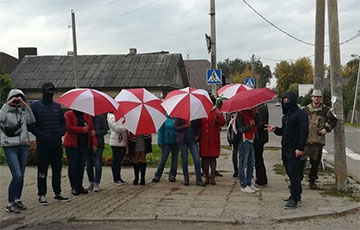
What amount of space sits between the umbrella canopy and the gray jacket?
10.9 ft

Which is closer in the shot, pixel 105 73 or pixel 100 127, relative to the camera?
pixel 100 127

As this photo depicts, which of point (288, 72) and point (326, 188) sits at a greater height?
point (288, 72)

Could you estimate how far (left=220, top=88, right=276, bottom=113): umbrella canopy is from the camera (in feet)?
25.2

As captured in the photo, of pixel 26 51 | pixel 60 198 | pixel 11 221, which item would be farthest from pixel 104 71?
pixel 11 221

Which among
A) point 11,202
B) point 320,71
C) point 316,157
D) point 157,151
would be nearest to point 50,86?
point 11,202

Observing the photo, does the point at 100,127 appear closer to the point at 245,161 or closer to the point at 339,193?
the point at 245,161

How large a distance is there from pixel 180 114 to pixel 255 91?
1.42m

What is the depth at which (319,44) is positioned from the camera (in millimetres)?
11219

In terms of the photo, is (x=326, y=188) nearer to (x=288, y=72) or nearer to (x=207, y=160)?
(x=207, y=160)

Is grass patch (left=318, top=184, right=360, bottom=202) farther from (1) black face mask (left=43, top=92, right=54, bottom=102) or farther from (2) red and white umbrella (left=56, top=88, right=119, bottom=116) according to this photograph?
(1) black face mask (left=43, top=92, right=54, bottom=102)

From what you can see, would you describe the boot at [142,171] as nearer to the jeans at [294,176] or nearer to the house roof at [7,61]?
the jeans at [294,176]

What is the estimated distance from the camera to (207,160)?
8.92m

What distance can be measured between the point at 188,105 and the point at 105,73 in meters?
31.0

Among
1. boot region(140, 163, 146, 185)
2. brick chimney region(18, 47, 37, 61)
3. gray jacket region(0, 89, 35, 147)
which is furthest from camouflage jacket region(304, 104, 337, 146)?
brick chimney region(18, 47, 37, 61)
